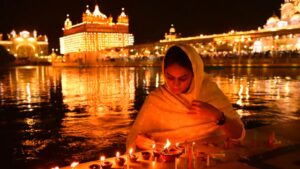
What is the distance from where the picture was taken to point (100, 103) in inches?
495

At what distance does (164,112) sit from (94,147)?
13.1 ft

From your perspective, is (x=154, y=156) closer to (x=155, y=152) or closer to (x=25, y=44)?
(x=155, y=152)

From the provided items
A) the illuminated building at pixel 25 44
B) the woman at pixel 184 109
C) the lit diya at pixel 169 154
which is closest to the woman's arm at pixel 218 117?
the woman at pixel 184 109

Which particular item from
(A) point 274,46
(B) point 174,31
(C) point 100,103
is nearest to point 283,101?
(C) point 100,103

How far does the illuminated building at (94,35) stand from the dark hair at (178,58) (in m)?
102

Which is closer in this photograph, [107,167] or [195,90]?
[107,167]

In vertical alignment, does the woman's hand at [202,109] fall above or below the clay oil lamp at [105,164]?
above

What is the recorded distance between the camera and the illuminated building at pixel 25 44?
136m

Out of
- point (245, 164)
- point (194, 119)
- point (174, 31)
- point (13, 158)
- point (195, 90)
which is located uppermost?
point (174, 31)

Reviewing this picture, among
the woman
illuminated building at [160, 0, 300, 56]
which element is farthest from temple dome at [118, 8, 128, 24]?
the woman

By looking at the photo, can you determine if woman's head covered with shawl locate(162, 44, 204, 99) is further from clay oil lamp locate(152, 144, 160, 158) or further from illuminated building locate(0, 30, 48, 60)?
illuminated building locate(0, 30, 48, 60)

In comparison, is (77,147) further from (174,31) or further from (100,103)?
(174,31)

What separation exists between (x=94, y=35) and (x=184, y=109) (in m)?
112

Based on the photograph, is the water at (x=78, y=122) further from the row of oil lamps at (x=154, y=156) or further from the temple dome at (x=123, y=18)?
the temple dome at (x=123, y=18)
